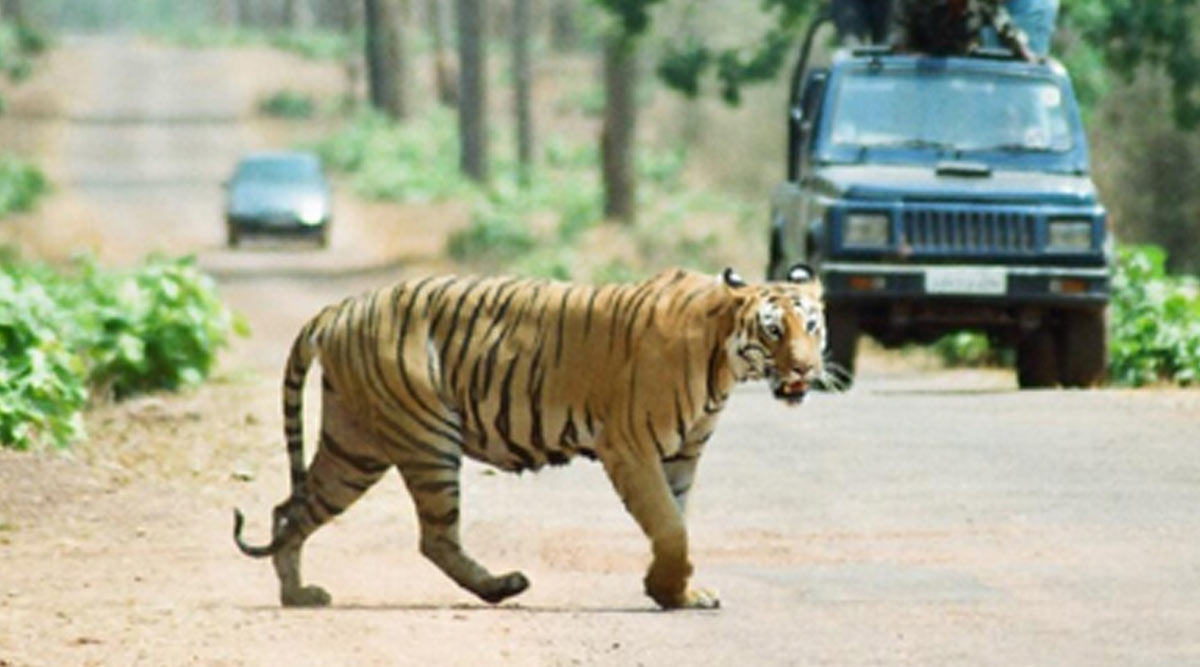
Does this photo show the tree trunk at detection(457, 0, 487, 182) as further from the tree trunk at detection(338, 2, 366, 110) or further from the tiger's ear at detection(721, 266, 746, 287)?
the tiger's ear at detection(721, 266, 746, 287)

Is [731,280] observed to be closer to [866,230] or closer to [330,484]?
[330,484]

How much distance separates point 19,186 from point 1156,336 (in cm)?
3593

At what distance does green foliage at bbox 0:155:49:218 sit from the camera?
5084 centimetres

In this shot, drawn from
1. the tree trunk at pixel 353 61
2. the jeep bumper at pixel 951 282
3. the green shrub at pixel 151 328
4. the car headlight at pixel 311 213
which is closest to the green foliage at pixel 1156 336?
the jeep bumper at pixel 951 282

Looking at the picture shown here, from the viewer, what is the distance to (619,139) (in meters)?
41.4

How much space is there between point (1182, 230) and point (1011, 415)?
741 inches

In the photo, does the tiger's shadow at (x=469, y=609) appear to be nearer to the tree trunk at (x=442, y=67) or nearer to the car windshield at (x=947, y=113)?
the car windshield at (x=947, y=113)

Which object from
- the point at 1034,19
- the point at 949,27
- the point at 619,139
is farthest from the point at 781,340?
the point at 619,139

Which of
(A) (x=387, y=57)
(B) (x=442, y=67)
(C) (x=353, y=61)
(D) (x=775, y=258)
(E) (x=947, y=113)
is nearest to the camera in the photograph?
(E) (x=947, y=113)

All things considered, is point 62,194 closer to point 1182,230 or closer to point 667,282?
point 1182,230

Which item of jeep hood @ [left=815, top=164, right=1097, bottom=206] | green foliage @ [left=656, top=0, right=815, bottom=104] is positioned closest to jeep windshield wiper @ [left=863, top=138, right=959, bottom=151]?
jeep hood @ [left=815, top=164, right=1097, bottom=206]

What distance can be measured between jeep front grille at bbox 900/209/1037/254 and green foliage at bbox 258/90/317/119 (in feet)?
196

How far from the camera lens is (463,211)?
50.0 m

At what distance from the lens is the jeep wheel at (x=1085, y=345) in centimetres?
1905
